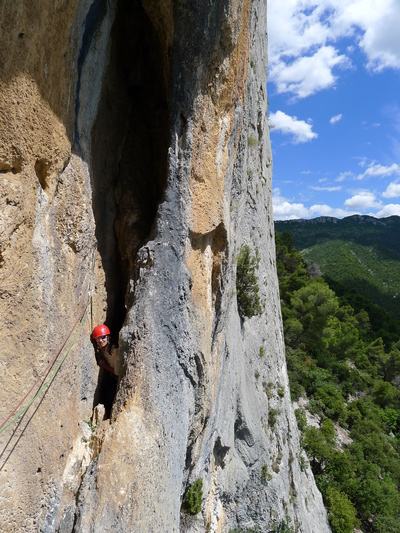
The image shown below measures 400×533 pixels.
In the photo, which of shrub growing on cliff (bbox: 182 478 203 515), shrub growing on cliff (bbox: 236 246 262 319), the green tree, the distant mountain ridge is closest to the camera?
shrub growing on cliff (bbox: 182 478 203 515)

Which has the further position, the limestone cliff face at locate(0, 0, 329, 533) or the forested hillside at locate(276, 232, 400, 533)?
the forested hillside at locate(276, 232, 400, 533)

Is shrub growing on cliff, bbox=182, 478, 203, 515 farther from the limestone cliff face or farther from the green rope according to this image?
the green rope

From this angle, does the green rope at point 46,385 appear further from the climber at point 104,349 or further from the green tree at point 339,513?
the green tree at point 339,513

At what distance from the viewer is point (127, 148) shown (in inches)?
309

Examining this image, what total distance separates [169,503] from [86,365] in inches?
101

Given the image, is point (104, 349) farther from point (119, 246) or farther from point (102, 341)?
point (119, 246)

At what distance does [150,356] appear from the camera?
239 inches

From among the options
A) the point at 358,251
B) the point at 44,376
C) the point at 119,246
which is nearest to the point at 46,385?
the point at 44,376

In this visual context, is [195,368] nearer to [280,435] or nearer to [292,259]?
[280,435]

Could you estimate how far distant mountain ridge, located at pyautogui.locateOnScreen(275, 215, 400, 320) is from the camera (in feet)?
247

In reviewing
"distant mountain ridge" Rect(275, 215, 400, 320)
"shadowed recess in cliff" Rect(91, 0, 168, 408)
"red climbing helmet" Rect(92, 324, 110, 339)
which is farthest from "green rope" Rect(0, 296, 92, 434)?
"distant mountain ridge" Rect(275, 215, 400, 320)

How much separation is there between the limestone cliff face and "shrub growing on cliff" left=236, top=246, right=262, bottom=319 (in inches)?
106

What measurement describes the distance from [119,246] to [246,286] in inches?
218

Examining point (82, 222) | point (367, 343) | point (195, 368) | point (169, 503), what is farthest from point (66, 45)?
point (367, 343)
